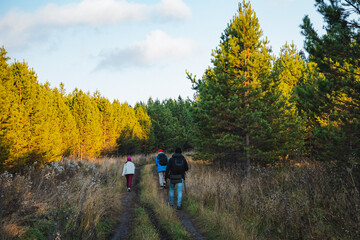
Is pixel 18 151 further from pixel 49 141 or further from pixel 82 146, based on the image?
pixel 82 146

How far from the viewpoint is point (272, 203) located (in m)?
5.82

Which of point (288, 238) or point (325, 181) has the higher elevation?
point (325, 181)

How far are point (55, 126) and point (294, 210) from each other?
13961 millimetres

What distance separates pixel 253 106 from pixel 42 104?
10.9 m

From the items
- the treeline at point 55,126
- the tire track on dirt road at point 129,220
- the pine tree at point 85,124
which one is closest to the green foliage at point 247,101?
the treeline at point 55,126

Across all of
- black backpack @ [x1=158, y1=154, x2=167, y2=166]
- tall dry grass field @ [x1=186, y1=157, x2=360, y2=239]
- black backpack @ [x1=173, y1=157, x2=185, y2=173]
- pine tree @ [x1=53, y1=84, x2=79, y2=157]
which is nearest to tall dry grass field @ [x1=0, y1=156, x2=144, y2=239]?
black backpack @ [x1=173, y1=157, x2=185, y2=173]

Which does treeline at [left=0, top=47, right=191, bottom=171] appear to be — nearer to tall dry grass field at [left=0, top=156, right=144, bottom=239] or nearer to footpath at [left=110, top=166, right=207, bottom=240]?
tall dry grass field at [left=0, top=156, right=144, bottom=239]

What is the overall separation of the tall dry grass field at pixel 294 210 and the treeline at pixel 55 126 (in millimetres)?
8278

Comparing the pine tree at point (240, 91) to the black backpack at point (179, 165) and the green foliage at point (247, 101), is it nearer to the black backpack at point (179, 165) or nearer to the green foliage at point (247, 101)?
the green foliage at point (247, 101)

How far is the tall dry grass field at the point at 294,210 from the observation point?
468cm

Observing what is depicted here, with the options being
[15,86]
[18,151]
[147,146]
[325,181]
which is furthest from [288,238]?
[147,146]

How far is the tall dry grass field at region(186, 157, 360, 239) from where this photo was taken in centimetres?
468

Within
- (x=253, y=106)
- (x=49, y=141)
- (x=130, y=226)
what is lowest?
(x=130, y=226)

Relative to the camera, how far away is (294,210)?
17.1ft
